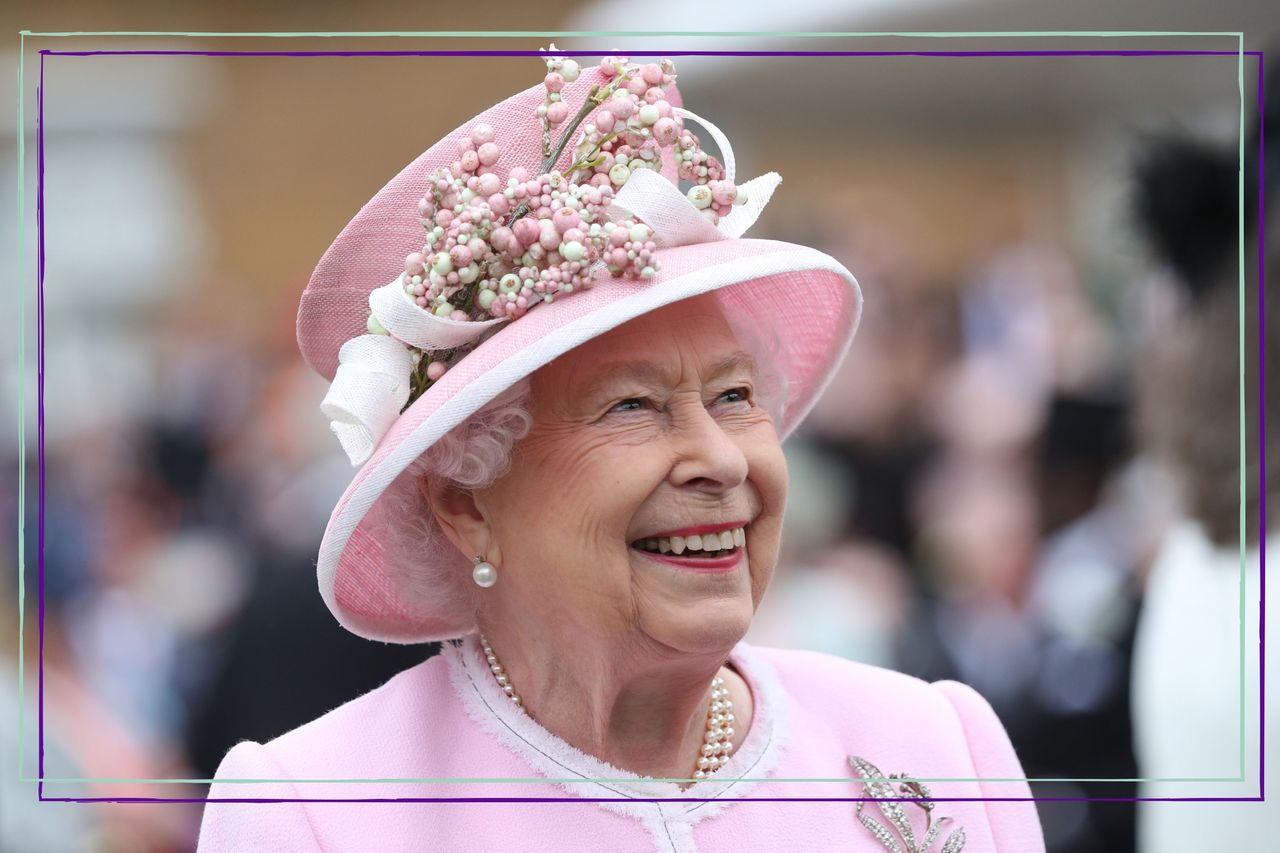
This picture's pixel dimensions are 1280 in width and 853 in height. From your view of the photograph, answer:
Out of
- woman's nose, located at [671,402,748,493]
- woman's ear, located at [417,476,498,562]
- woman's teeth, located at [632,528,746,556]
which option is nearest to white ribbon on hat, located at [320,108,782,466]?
woman's ear, located at [417,476,498,562]

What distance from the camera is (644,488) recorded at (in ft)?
6.05

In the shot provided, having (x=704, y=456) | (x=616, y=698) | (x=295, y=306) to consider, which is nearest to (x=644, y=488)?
(x=704, y=456)

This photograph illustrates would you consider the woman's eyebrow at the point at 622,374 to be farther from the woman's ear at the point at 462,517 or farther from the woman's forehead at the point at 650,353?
the woman's ear at the point at 462,517

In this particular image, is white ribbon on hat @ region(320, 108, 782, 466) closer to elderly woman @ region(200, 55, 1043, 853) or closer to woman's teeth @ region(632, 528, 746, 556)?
elderly woman @ region(200, 55, 1043, 853)

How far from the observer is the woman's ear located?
2.00m

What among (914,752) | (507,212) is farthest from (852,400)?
(507,212)

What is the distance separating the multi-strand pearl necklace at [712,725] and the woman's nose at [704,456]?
39 cm

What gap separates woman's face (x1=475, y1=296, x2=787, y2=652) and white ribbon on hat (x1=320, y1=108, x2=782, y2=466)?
0.32 feet

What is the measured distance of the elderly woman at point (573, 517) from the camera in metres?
1.86

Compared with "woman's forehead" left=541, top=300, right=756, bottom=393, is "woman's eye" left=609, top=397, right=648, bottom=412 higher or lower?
lower

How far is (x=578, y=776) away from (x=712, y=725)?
0.68 ft

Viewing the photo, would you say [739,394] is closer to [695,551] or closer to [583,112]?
[695,551]

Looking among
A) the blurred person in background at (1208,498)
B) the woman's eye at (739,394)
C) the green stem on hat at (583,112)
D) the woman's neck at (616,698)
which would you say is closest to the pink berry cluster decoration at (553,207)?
the green stem on hat at (583,112)

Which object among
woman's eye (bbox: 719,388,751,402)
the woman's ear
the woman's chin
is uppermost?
woman's eye (bbox: 719,388,751,402)
